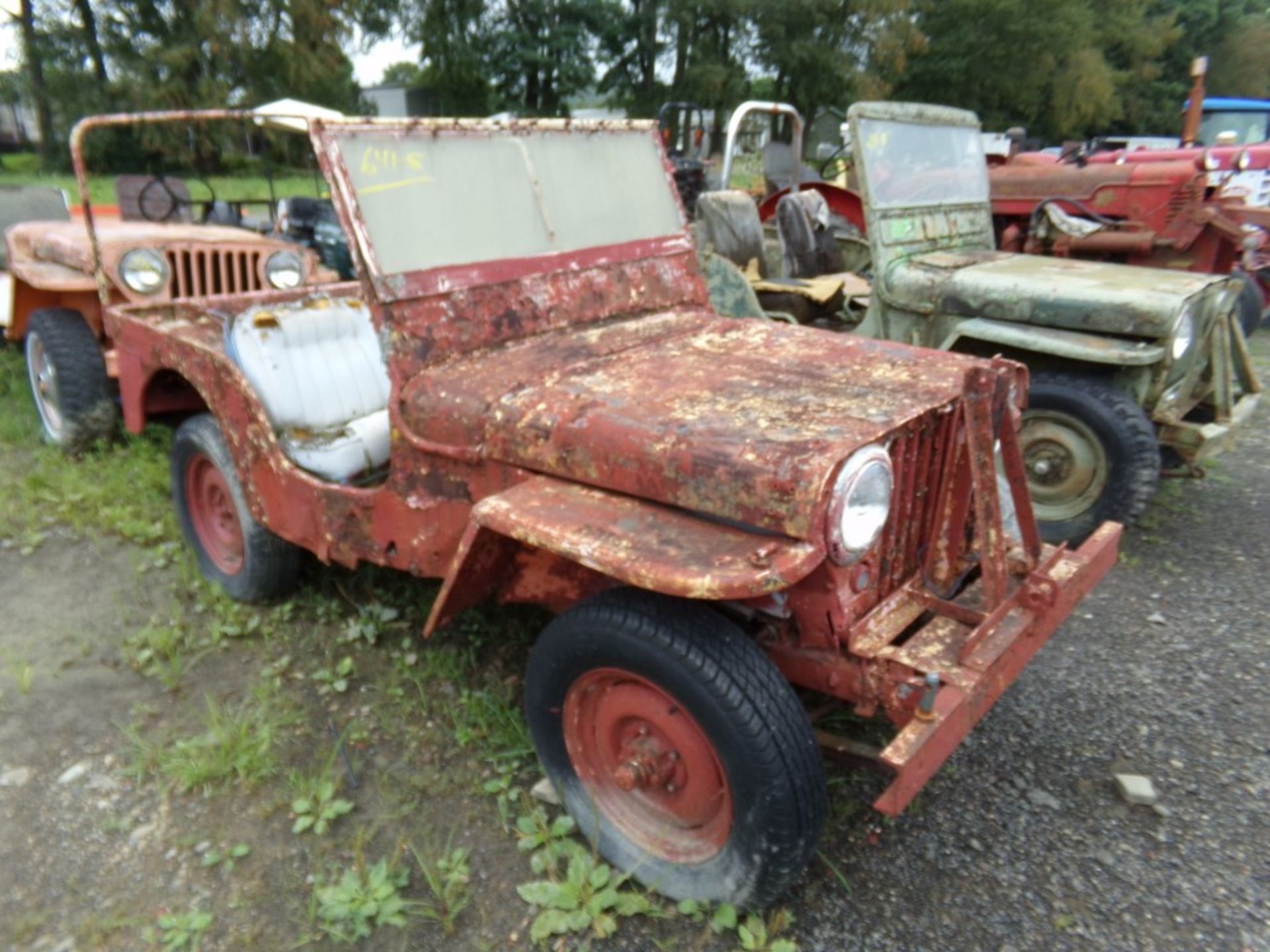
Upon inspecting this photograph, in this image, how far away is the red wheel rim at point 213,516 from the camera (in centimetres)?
335

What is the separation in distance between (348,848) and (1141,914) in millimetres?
1910

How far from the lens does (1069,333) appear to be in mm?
3822

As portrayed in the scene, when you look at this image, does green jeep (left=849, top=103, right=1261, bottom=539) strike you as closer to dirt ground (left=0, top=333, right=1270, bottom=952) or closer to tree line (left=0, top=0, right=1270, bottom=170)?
dirt ground (left=0, top=333, right=1270, bottom=952)

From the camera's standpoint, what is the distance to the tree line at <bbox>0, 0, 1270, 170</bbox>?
63.5ft

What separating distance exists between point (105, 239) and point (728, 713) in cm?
410

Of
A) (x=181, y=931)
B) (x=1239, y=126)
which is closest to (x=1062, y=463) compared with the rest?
(x=181, y=931)

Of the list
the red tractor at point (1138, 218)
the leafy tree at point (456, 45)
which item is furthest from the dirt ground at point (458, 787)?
the leafy tree at point (456, 45)

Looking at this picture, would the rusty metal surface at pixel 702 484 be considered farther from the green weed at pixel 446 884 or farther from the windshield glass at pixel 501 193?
the green weed at pixel 446 884

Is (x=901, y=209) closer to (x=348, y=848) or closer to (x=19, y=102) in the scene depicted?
(x=348, y=848)

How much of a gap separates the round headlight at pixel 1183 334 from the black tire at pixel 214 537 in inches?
137

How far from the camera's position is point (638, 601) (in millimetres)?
1963

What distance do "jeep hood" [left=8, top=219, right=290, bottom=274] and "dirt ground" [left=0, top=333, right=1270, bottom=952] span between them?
1.69 meters

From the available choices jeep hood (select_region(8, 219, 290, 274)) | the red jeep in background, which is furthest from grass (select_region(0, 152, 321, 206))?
the red jeep in background

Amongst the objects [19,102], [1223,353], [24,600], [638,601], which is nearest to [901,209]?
[1223,353]
